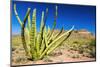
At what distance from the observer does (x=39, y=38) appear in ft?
8.37

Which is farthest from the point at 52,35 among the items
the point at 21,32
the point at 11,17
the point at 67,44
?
the point at 11,17

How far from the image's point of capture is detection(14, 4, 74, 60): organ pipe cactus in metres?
2.49

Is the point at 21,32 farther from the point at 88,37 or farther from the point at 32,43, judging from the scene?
the point at 88,37

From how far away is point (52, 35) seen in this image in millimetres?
2617

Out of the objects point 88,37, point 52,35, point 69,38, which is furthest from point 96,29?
point 52,35

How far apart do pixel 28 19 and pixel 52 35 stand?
0.37 meters

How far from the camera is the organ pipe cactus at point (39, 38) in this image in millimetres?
2486
